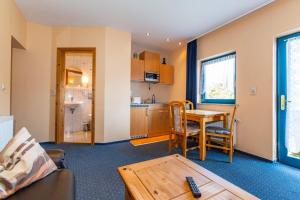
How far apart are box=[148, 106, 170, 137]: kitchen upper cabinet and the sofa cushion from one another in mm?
3084

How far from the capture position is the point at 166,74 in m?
4.83

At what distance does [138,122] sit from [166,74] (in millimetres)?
1758

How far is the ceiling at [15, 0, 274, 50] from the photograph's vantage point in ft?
8.33

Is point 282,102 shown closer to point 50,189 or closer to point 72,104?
point 50,189

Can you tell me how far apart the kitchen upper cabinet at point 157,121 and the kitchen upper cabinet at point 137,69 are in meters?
0.93

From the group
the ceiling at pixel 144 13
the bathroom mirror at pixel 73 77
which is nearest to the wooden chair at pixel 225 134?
the ceiling at pixel 144 13

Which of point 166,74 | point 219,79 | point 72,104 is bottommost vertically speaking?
point 72,104

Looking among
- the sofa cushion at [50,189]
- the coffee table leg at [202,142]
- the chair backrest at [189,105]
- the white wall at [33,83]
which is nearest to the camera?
the sofa cushion at [50,189]

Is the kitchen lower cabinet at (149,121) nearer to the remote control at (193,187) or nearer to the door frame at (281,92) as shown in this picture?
the door frame at (281,92)

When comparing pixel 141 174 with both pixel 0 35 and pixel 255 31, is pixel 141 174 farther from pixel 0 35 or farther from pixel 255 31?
pixel 255 31

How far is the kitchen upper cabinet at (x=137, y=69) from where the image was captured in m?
4.22

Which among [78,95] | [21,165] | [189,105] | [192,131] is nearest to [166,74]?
[189,105]

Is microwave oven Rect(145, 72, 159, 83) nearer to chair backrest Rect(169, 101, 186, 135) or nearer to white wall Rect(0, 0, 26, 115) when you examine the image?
chair backrest Rect(169, 101, 186, 135)

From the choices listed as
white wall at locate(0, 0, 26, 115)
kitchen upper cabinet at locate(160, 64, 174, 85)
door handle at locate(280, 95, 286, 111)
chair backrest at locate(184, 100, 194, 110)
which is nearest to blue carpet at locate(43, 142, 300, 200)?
door handle at locate(280, 95, 286, 111)
